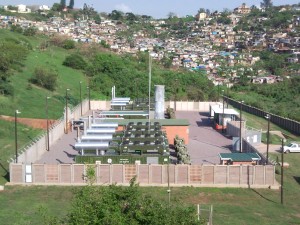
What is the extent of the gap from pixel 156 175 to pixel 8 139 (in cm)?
1761

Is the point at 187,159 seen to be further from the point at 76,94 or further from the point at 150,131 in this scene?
the point at 76,94

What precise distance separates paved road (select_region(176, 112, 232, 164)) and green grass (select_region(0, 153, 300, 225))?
719cm

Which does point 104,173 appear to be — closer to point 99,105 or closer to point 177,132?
point 177,132

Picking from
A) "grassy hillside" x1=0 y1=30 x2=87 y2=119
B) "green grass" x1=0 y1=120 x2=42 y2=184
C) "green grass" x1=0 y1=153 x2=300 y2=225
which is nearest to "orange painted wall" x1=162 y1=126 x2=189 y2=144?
"green grass" x1=0 y1=120 x2=42 y2=184

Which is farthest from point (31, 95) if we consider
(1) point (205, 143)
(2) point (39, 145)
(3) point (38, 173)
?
(3) point (38, 173)

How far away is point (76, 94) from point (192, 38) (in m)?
129

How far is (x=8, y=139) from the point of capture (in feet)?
142

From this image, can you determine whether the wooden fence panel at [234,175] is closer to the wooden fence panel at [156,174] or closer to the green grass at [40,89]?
the wooden fence panel at [156,174]

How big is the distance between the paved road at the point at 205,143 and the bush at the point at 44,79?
21.9m

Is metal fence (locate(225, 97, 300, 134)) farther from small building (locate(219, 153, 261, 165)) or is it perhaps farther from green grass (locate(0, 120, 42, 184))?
green grass (locate(0, 120, 42, 184))

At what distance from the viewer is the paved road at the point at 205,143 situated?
124ft

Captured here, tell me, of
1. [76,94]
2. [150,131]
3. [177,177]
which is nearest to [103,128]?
[150,131]

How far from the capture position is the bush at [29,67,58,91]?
230 feet

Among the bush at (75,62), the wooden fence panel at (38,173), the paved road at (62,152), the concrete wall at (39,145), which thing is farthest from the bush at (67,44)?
the wooden fence panel at (38,173)
